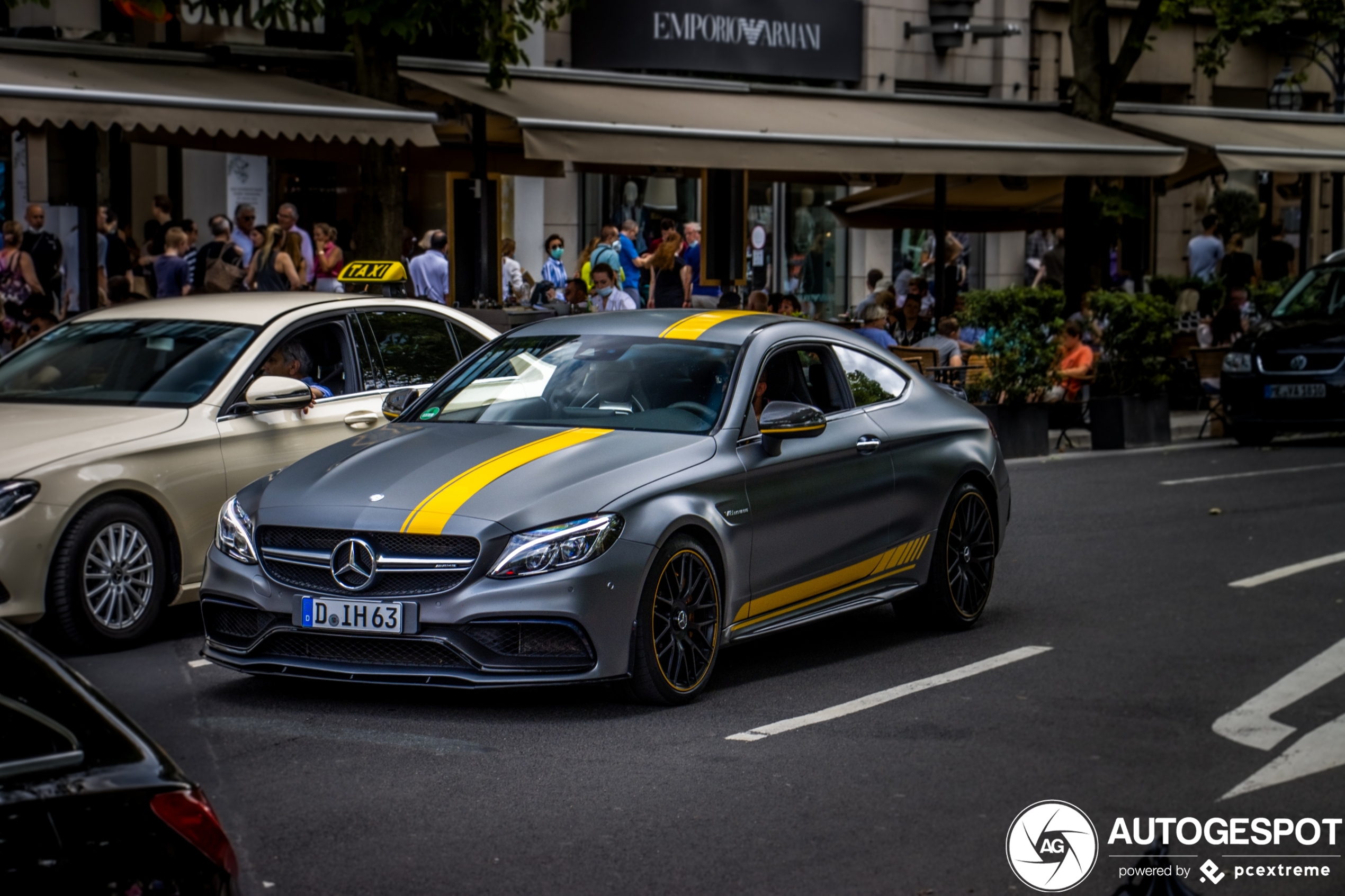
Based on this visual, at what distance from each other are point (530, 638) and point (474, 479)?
651 mm

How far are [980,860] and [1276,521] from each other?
8.21 meters

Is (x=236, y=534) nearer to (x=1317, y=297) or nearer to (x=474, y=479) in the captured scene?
(x=474, y=479)

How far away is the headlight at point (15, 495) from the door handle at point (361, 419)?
204cm

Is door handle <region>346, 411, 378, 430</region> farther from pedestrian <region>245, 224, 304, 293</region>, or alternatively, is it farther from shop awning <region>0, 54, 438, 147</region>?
pedestrian <region>245, 224, 304, 293</region>

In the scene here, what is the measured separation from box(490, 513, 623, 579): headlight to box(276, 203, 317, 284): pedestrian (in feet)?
40.8

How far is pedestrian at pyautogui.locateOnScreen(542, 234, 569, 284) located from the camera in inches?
1005

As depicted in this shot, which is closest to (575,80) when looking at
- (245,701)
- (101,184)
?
(101,184)

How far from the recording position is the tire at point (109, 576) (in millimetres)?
7859

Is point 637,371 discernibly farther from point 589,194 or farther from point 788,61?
point 788,61

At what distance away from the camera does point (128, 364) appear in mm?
9156

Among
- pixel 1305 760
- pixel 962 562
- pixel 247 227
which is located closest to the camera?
pixel 1305 760

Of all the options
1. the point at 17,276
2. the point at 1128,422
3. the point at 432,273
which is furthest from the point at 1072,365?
the point at 17,276

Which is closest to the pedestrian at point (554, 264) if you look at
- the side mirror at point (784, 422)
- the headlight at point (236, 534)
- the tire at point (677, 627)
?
the side mirror at point (784, 422)

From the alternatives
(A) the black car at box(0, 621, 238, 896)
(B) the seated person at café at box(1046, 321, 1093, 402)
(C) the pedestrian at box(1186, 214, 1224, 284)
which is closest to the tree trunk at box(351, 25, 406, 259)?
(B) the seated person at café at box(1046, 321, 1093, 402)
